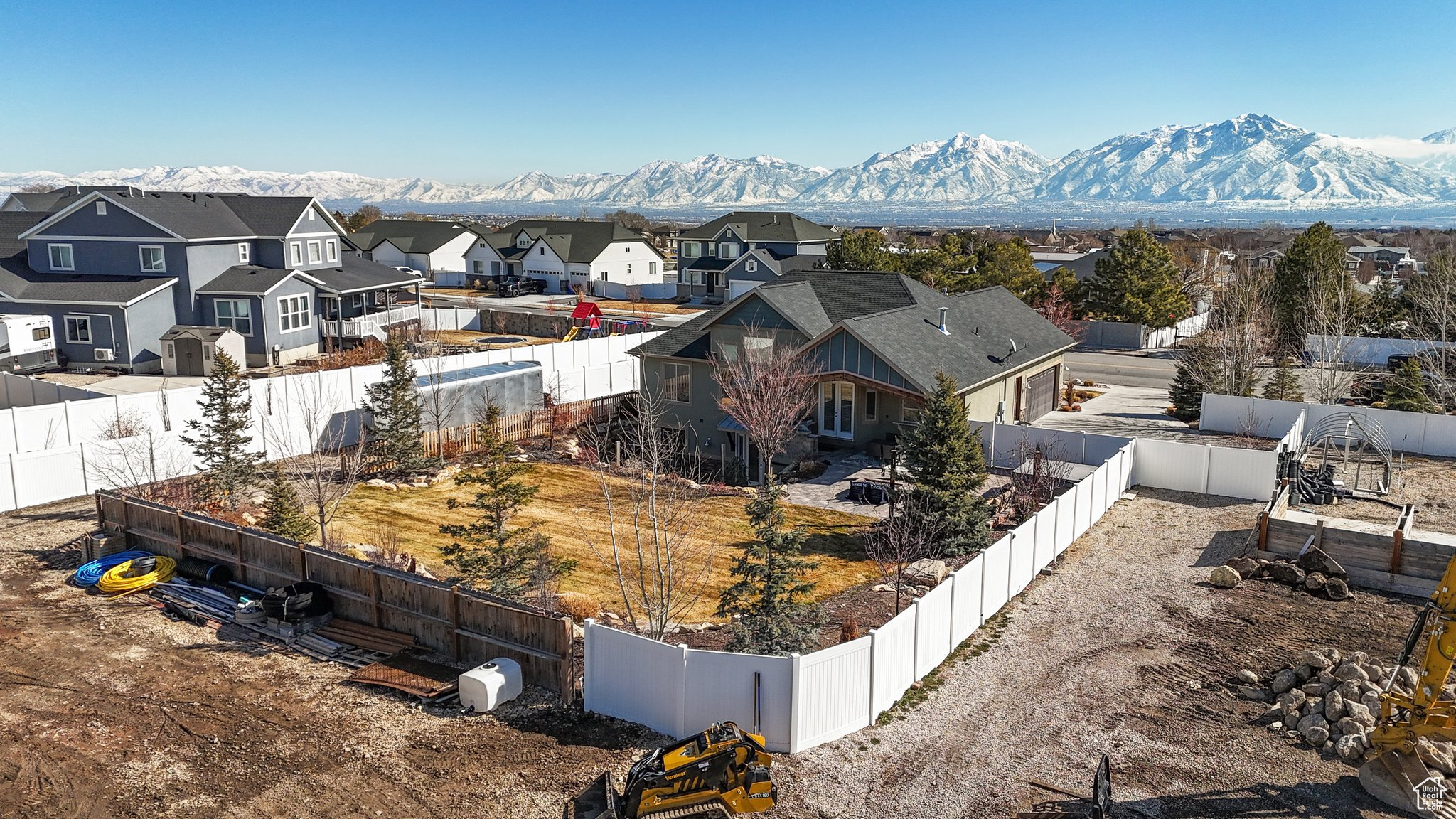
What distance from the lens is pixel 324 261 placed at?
174 feet

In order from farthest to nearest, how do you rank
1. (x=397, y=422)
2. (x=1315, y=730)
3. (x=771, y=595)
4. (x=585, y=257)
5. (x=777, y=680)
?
(x=585, y=257) < (x=397, y=422) < (x=771, y=595) < (x=1315, y=730) < (x=777, y=680)

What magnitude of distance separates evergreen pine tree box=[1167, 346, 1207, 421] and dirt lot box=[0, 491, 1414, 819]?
17994mm

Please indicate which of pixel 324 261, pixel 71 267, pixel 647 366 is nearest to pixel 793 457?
pixel 647 366

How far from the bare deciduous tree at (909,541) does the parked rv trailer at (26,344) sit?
36.7m

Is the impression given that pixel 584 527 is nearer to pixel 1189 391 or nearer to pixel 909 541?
pixel 909 541

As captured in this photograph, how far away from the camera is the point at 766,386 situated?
2992 cm

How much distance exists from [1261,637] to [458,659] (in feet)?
47.5

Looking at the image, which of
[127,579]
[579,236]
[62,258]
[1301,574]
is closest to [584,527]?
[127,579]

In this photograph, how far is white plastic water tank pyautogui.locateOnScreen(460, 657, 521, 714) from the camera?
50.7 feet

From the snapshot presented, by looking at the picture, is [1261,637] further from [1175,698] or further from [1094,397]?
[1094,397]

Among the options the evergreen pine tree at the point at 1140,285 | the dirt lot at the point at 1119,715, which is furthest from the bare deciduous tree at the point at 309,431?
the evergreen pine tree at the point at 1140,285

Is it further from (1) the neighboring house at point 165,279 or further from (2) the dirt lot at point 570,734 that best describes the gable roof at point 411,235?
(2) the dirt lot at point 570,734

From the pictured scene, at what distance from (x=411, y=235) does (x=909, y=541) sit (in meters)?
80.1

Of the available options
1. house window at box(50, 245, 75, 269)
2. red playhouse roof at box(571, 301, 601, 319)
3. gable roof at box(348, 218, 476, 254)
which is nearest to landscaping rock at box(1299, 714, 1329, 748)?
red playhouse roof at box(571, 301, 601, 319)
